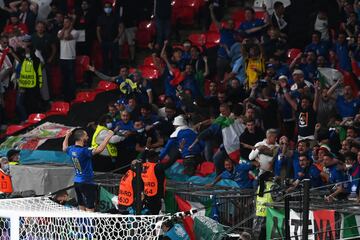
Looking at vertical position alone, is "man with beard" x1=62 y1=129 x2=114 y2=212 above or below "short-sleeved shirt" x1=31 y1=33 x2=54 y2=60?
below

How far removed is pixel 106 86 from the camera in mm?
29531

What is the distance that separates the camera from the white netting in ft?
57.1

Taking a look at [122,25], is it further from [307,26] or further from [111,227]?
[111,227]

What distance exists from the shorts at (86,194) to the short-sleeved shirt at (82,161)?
11 cm

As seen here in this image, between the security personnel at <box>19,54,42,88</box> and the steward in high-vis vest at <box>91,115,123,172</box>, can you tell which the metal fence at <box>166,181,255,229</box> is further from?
the security personnel at <box>19,54,42,88</box>

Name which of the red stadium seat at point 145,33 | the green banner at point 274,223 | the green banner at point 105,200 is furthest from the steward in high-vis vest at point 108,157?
the green banner at point 274,223

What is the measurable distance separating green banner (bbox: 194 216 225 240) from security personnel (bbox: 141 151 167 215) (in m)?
0.70

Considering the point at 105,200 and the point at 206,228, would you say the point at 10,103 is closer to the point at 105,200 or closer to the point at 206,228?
the point at 105,200

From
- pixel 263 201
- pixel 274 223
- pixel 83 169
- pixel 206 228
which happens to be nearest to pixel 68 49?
pixel 83 169

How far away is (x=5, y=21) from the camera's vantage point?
3195cm

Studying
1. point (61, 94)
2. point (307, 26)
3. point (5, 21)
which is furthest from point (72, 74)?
point (307, 26)

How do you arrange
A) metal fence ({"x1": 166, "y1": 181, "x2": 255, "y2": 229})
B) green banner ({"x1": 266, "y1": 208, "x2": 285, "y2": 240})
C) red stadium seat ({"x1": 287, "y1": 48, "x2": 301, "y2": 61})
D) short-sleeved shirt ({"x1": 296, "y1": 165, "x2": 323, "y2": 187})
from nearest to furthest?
green banner ({"x1": 266, "y1": 208, "x2": 285, "y2": 240}) < short-sleeved shirt ({"x1": 296, "y1": 165, "x2": 323, "y2": 187}) < metal fence ({"x1": 166, "y1": 181, "x2": 255, "y2": 229}) < red stadium seat ({"x1": 287, "y1": 48, "x2": 301, "y2": 61})

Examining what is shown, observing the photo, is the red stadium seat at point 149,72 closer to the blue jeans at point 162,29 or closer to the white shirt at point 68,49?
the blue jeans at point 162,29

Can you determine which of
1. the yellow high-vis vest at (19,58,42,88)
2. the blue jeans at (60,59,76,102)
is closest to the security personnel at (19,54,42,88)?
the yellow high-vis vest at (19,58,42,88)
